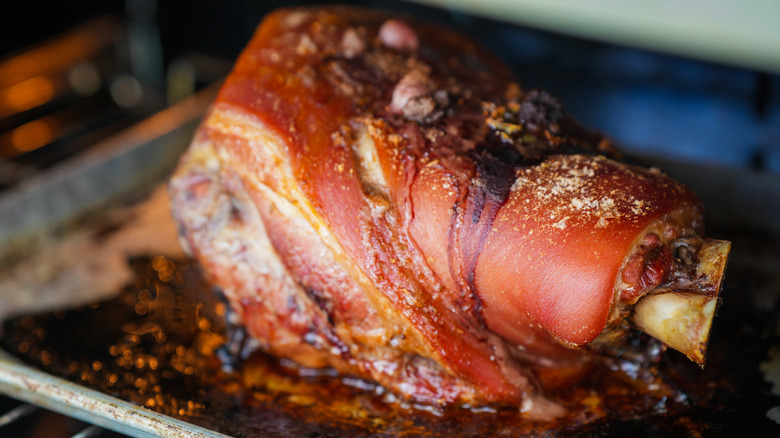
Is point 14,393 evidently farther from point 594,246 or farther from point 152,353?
point 594,246

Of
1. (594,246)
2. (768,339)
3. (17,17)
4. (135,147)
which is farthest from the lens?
(17,17)

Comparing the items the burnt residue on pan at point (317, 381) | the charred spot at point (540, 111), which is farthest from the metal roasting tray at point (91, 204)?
the charred spot at point (540, 111)

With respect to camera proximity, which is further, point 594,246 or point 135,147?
point 135,147

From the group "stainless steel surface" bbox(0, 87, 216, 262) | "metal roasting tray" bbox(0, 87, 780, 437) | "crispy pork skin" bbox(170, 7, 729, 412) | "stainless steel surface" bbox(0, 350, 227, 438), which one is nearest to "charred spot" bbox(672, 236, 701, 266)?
"crispy pork skin" bbox(170, 7, 729, 412)

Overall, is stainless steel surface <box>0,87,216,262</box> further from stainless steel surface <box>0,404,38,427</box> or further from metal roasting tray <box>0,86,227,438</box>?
stainless steel surface <box>0,404,38,427</box>

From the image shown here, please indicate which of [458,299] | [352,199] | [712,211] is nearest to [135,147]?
[352,199]

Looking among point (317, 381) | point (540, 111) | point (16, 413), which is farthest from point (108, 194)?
point (540, 111)
